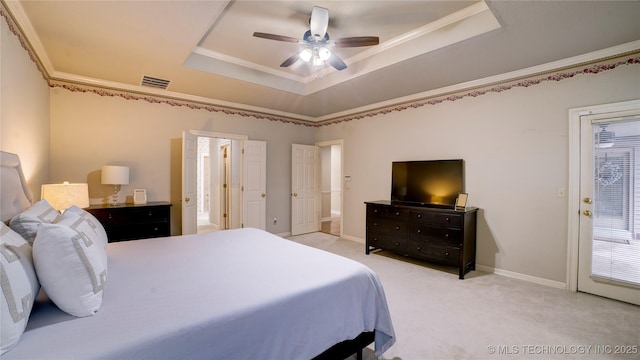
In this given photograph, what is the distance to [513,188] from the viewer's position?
350 centimetres

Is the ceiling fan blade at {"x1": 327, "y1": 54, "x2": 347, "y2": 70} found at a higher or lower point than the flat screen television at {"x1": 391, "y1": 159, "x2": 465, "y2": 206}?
higher

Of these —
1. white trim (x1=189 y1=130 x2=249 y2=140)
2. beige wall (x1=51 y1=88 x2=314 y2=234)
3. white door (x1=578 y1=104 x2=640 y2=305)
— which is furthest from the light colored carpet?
beige wall (x1=51 y1=88 x2=314 y2=234)

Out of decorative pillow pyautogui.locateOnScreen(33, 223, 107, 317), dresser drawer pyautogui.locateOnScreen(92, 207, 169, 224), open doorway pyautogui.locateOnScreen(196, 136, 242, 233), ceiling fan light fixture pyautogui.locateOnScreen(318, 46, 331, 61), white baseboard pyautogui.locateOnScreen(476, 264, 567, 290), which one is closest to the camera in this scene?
decorative pillow pyautogui.locateOnScreen(33, 223, 107, 317)

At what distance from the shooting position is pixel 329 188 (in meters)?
8.10

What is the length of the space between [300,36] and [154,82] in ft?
7.38

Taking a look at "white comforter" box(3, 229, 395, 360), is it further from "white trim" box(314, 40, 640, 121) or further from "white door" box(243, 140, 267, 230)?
"white trim" box(314, 40, 640, 121)

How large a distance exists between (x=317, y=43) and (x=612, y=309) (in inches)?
150

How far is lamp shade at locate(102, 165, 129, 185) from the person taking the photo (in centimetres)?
364

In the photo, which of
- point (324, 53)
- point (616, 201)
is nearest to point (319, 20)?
point (324, 53)

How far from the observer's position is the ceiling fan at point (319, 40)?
2.47 metres

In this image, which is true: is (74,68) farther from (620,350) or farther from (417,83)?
(620,350)

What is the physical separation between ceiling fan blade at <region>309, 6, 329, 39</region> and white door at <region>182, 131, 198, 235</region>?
2.62m

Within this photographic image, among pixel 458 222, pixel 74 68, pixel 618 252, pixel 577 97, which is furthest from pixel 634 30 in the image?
pixel 74 68

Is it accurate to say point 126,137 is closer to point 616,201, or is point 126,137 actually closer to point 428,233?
point 428,233
